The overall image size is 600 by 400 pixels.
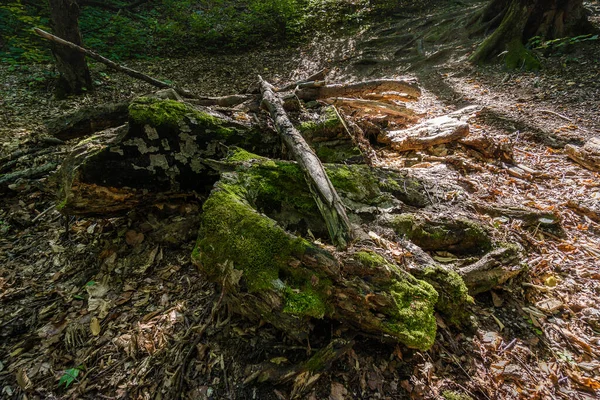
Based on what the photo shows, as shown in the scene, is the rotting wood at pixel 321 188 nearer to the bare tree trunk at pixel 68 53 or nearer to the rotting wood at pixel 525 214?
the rotting wood at pixel 525 214

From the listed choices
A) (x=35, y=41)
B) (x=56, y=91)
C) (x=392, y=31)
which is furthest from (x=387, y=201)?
(x=35, y=41)

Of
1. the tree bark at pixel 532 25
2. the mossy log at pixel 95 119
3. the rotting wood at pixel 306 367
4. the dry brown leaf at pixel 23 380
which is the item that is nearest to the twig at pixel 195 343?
the rotting wood at pixel 306 367

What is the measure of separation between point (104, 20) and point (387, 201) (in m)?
13.4

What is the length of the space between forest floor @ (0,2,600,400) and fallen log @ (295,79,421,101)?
1245mm

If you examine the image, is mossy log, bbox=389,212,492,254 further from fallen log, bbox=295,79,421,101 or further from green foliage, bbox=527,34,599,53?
green foliage, bbox=527,34,599,53

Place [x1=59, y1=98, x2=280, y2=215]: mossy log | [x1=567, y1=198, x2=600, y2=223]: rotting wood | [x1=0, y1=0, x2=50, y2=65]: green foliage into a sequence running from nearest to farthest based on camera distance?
1. [x1=59, y1=98, x2=280, y2=215]: mossy log
2. [x1=567, y1=198, x2=600, y2=223]: rotting wood
3. [x1=0, y1=0, x2=50, y2=65]: green foliage

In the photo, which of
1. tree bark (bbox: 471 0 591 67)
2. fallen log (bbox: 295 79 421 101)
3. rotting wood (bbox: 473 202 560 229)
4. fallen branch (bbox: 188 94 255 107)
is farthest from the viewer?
tree bark (bbox: 471 0 591 67)

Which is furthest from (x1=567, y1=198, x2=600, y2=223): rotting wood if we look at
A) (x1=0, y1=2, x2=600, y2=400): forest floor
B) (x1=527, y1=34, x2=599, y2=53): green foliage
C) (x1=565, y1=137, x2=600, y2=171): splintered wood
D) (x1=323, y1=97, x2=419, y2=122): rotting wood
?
(x1=527, y1=34, x2=599, y2=53): green foliage

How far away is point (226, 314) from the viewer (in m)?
2.30

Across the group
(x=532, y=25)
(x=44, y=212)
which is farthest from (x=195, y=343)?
(x=532, y=25)

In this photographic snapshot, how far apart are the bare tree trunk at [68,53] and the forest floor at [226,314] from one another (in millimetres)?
2922

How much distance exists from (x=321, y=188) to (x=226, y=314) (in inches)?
51.5

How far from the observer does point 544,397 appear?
1.80 metres

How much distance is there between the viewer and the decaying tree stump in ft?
6.23
